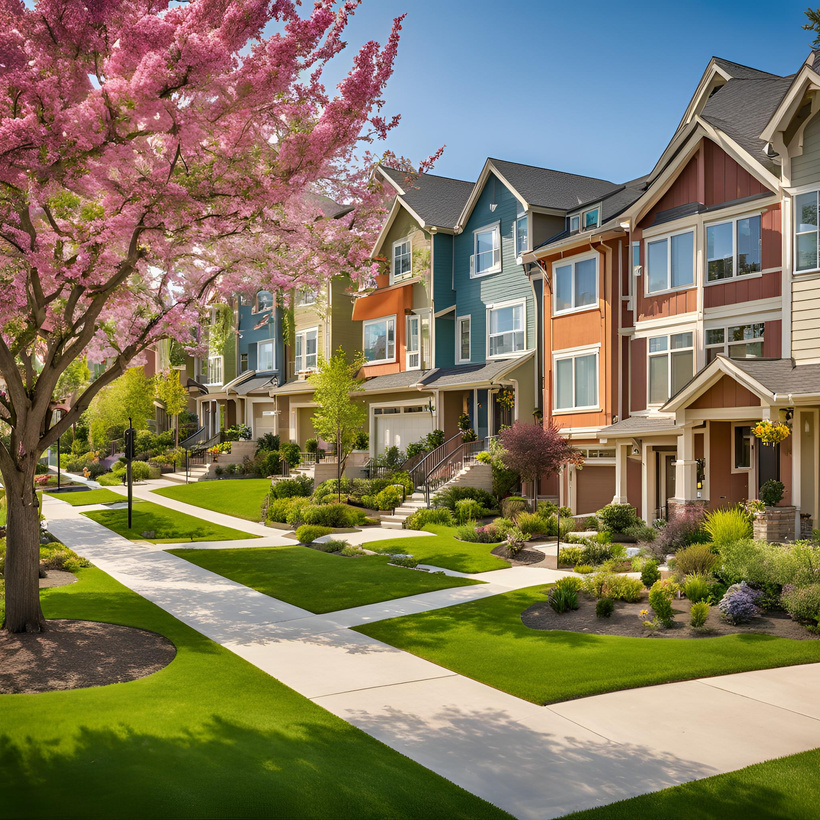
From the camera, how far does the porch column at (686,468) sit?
18.7 m

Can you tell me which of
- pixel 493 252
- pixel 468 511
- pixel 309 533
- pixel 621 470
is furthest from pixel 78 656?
pixel 493 252

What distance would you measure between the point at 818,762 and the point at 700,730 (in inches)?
42.4

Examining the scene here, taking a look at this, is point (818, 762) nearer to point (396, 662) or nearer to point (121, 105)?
point (396, 662)

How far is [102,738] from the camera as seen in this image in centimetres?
673

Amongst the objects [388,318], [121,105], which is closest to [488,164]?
[388,318]

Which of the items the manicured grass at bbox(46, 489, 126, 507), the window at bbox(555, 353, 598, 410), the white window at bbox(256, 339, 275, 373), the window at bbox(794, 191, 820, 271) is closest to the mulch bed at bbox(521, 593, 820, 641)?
the window at bbox(794, 191, 820, 271)

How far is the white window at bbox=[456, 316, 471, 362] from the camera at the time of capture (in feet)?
101

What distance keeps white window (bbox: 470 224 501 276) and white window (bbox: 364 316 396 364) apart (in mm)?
5218

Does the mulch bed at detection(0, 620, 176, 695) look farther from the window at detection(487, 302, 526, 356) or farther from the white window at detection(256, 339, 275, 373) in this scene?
the white window at detection(256, 339, 275, 373)

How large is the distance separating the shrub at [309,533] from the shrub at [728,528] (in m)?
10.3

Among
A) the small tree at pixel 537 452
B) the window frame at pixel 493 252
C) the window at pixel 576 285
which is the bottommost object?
the small tree at pixel 537 452

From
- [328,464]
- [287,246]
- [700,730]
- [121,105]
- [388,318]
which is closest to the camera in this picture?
[700,730]

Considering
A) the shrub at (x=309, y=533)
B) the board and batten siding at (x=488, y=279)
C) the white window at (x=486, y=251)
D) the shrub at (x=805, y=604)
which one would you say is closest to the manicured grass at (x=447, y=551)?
the shrub at (x=309, y=533)

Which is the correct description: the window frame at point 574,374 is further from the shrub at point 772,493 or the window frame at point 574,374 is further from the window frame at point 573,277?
the shrub at point 772,493
